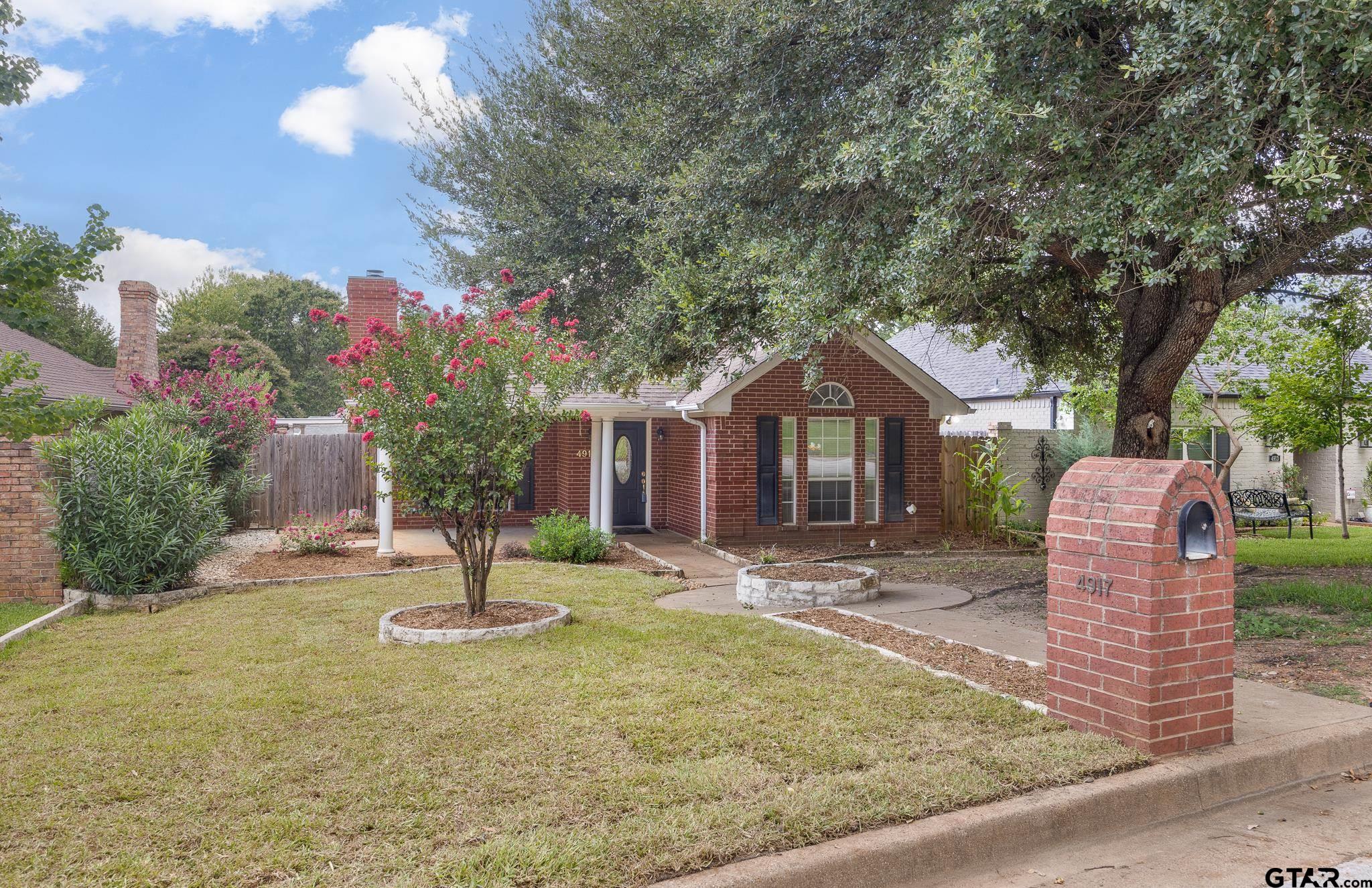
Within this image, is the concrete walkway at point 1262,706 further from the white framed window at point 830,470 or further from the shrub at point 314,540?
the shrub at point 314,540

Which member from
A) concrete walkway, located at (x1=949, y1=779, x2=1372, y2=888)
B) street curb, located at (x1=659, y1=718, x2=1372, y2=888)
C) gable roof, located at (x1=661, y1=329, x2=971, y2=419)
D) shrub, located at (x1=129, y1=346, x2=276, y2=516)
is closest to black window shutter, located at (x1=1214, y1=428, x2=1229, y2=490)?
gable roof, located at (x1=661, y1=329, x2=971, y2=419)

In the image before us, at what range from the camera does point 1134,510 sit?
4395 mm

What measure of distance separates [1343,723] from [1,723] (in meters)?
7.69

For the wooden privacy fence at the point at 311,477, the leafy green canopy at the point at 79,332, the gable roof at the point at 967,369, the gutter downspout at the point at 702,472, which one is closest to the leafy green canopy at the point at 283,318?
the leafy green canopy at the point at 79,332

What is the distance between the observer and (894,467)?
584 inches

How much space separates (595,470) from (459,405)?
290 inches

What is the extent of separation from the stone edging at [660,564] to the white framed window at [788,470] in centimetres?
245

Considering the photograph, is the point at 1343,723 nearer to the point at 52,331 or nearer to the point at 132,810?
the point at 132,810

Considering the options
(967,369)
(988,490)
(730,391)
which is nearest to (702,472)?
(730,391)

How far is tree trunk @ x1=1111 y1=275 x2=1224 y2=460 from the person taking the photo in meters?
8.62

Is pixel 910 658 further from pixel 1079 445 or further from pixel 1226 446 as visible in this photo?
pixel 1226 446

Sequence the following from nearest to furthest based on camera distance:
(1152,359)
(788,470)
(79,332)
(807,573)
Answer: (1152,359) < (807,573) < (788,470) < (79,332)

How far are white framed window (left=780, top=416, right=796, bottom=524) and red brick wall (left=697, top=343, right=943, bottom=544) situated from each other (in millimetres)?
84

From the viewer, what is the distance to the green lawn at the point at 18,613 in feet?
26.1
